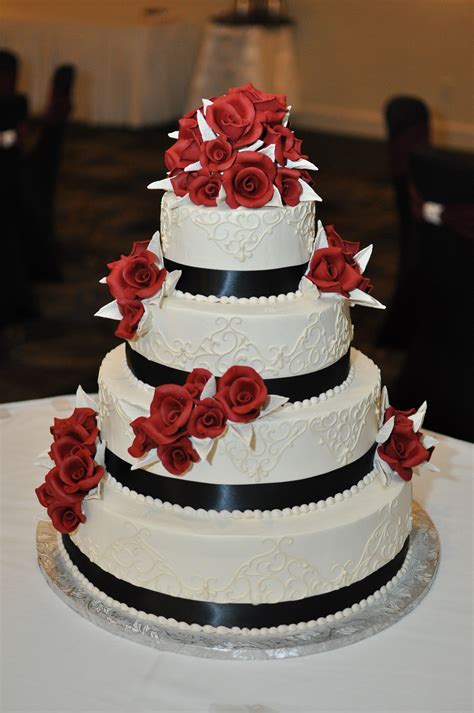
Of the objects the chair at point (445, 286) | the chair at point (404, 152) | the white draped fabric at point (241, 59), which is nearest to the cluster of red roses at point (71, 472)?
the chair at point (445, 286)

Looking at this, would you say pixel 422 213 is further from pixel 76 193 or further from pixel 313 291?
pixel 76 193

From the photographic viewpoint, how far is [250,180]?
2.02 meters

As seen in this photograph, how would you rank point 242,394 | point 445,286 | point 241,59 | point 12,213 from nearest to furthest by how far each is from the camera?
point 242,394
point 445,286
point 12,213
point 241,59

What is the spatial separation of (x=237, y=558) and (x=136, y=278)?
0.57 meters

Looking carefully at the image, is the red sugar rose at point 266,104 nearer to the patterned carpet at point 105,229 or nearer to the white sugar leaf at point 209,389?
the white sugar leaf at point 209,389

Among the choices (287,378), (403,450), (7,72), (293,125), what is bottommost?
(293,125)

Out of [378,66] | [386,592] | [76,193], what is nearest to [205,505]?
[386,592]

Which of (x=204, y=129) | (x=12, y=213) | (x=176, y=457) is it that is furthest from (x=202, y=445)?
(x=12, y=213)

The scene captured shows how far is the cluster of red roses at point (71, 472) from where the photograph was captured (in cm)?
219

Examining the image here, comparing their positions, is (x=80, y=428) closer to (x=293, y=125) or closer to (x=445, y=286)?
(x=445, y=286)

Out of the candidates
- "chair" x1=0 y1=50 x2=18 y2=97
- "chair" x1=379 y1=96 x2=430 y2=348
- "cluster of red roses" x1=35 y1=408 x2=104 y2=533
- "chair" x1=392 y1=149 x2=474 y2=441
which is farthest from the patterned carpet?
"cluster of red roses" x1=35 y1=408 x2=104 y2=533

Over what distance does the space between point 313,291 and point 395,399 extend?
2.31m

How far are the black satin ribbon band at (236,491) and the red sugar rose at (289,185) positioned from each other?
544 millimetres

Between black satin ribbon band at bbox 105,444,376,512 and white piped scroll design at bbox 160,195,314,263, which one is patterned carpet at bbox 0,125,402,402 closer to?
black satin ribbon band at bbox 105,444,376,512
